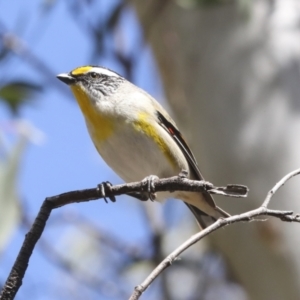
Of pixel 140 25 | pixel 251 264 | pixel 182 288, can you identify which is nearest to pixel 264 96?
pixel 251 264

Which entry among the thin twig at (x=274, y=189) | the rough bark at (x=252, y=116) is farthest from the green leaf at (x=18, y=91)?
the thin twig at (x=274, y=189)

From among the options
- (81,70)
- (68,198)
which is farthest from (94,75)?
Answer: (68,198)

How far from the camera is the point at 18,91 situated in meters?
3.06

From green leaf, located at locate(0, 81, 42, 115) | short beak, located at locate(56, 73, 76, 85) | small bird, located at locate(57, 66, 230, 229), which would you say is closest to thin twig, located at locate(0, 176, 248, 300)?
small bird, located at locate(57, 66, 230, 229)

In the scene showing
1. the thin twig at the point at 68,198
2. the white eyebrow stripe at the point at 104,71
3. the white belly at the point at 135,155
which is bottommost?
the thin twig at the point at 68,198

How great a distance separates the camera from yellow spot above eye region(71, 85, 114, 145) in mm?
2291

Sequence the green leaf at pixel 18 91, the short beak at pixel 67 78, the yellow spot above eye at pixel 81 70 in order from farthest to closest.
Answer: the green leaf at pixel 18 91
the yellow spot above eye at pixel 81 70
the short beak at pixel 67 78

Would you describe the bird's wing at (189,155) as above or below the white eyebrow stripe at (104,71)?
below

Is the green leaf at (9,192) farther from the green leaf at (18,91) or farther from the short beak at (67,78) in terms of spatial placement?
the short beak at (67,78)

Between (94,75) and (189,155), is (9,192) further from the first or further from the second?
(189,155)

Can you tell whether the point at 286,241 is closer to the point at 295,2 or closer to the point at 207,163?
the point at 207,163

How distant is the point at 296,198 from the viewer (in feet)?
8.80

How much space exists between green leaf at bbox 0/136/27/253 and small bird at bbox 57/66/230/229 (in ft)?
2.02

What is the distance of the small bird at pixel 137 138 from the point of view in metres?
2.28
